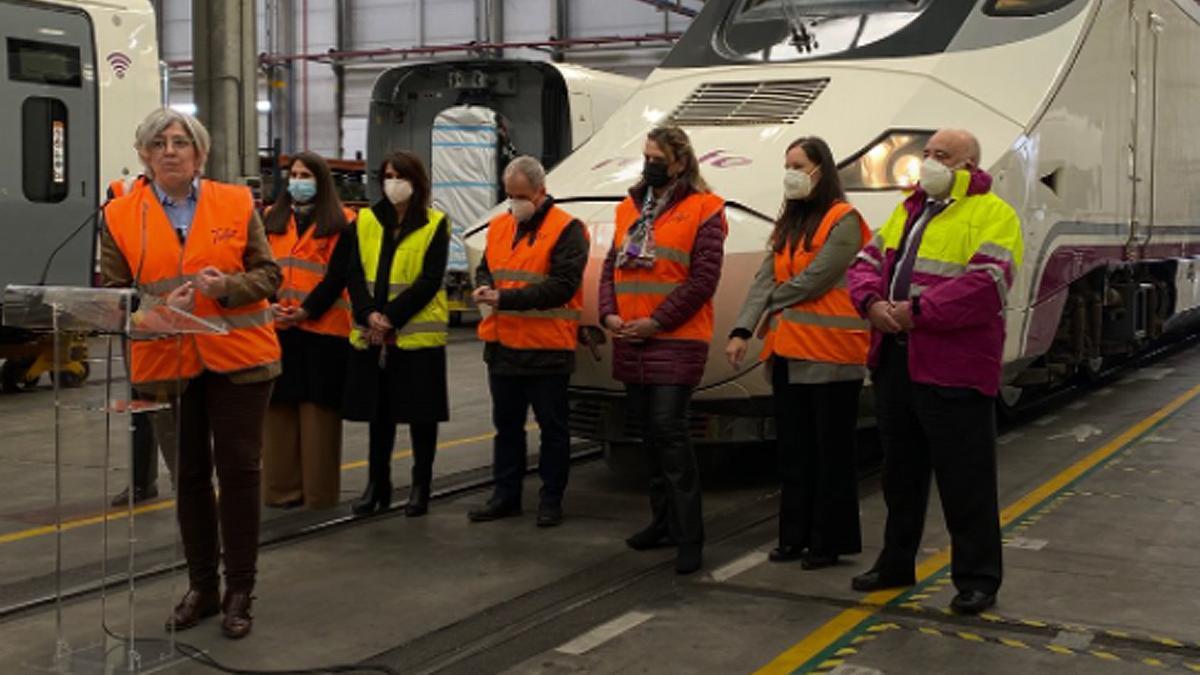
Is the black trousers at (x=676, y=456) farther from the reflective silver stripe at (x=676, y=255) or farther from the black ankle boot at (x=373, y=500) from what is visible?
the black ankle boot at (x=373, y=500)

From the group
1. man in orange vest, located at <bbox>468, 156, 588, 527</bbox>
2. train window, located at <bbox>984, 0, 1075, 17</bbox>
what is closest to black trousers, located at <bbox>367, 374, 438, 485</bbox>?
man in orange vest, located at <bbox>468, 156, 588, 527</bbox>

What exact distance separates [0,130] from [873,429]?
7408 mm

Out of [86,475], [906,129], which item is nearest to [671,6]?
[906,129]

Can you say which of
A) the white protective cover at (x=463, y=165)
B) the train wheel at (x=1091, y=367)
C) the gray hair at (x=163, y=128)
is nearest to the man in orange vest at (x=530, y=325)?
the gray hair at (x=163, y=128)

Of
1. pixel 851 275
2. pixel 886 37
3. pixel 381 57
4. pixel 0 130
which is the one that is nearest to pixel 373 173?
pixel 0 130

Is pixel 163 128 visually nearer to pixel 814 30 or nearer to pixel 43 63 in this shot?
pixel 814 30

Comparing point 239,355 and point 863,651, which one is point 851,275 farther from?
point 239,355

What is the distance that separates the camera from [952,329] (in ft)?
16.8

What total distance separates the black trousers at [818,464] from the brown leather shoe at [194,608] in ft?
7.70

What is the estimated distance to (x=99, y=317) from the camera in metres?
4.37

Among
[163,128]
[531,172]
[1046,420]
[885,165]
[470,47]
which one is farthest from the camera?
[470,47]

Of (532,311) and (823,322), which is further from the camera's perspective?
(532,311)

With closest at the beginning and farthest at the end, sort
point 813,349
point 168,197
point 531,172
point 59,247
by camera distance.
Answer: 1. point 168,197
2. point 813,349
3. point 531,172
4. point 59,247

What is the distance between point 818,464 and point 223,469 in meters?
2.45
